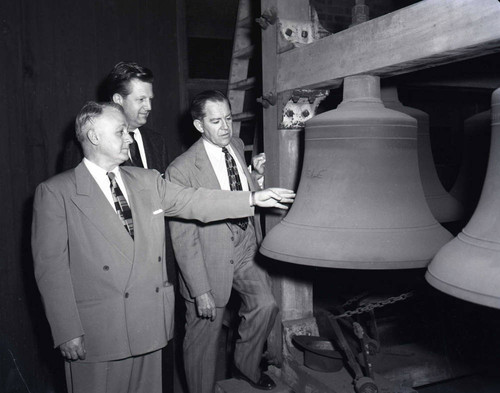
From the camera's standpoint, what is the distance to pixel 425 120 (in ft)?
7.28

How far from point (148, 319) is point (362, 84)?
146 cm

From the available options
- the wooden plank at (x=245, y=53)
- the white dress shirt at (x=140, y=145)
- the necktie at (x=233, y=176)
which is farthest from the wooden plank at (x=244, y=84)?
the white dress shirt at (x=140, y=145)

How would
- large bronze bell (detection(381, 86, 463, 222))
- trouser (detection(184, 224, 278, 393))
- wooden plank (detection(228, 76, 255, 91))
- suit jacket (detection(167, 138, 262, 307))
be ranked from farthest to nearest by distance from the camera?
wooden plank (detection(228, 76, 255, 91)) < trouser (detection(184, 224, 278, 393)) < suit jacket (detection(167, 138, 262, 307)) < large bronze bell (detection(381, 86, 463, 222))

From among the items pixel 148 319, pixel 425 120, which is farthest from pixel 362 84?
pixel 148 319

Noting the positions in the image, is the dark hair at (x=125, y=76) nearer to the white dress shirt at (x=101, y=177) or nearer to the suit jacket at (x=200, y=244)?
the suit jacket at (x=200, y=244)

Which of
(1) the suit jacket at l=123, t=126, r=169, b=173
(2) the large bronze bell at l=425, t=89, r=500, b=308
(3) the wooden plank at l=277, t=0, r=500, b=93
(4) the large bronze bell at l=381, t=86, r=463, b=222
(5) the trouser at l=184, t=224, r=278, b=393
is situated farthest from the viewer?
(1) the suit jacket at l=123, t=126, r=169, b=173

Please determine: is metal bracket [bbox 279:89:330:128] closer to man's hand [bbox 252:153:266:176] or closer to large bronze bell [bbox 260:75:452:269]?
man's hand [bbox 252:153:266:176]

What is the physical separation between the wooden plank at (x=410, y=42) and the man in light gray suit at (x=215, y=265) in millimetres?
1043

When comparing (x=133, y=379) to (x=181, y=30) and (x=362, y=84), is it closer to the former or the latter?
(x=362, y=84)

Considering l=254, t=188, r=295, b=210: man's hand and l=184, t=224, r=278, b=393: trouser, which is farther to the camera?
l=184, t=224, r=278, b=393: trouser

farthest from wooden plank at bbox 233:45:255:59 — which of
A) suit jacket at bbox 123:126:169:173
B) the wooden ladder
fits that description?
A: suit jacket at bbox 123:126:169:173

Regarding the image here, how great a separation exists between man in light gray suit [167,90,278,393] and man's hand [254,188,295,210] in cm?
69

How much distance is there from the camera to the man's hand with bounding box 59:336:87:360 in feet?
7.17

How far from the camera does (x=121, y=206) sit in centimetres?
237
